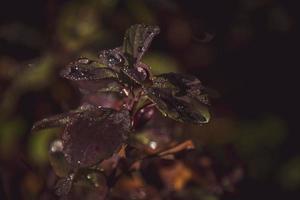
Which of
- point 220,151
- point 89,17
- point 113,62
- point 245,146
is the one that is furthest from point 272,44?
point 113,62

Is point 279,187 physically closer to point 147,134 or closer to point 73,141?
point 147,134

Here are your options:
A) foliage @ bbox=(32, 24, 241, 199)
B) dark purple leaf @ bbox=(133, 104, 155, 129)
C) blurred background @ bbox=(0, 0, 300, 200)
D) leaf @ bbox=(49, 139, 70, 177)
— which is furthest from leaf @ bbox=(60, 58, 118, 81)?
blurred background @ bbox=(0, 0, 300, 200)

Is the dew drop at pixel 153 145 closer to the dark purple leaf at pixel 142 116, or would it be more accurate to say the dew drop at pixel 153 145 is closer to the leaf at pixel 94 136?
the dark purple leaf at pixel 142 116

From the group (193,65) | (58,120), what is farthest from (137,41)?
(193,65)

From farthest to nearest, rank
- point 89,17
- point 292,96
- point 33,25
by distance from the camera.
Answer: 1. point 292,96
2. point 33,25
3. point 89,17

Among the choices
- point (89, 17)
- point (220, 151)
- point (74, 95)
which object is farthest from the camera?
point (89, 17)

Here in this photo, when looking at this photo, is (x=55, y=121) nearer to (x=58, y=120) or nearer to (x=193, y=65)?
(x=58, y=120)
